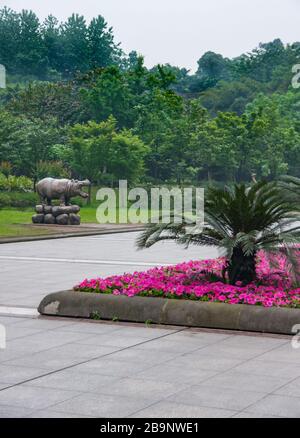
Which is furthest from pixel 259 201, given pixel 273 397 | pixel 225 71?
pixel 225 71

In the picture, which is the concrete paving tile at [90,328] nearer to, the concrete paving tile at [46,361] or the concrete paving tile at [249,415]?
the concrete paving tile at [46,361]

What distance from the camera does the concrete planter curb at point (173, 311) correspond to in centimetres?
1178

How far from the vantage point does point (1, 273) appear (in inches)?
766

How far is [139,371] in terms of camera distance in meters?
9.48

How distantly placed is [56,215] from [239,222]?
2496 cm

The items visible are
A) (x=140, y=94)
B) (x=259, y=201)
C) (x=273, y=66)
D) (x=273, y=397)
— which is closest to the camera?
(x=273, y=397)

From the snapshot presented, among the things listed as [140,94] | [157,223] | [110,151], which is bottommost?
[157,223]

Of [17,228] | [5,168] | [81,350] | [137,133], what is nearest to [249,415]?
[81,350]

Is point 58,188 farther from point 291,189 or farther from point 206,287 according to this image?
point 206,287

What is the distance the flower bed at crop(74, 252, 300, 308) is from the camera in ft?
40.6

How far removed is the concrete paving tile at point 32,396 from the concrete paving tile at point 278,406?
5.62ft

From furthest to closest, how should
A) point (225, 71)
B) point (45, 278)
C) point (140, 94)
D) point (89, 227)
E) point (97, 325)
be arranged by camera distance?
point (225, 71)
point (140, 94)
point (89, 227)
point (45, 278)
point (97, 325)

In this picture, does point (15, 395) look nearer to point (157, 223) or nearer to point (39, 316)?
point (39, 316)

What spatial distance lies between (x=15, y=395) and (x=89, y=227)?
94.2 ft
